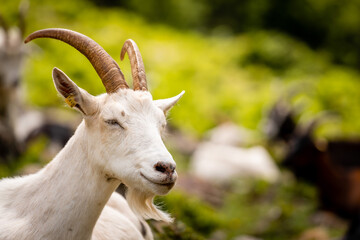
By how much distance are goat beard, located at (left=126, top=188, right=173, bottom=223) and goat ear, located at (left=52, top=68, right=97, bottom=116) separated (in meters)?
0.59

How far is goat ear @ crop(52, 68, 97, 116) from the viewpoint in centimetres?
279

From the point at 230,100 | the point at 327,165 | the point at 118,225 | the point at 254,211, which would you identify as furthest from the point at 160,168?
the point at 230,100

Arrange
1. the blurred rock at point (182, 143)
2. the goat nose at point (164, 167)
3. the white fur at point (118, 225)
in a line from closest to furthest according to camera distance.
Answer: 1. the goat nose at point (164, 167)
2. the white fur at point (118, 225)
3. the blurred rock at point (182, 143)

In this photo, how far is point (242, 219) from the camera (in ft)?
27.6

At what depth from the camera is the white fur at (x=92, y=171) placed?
277 cm

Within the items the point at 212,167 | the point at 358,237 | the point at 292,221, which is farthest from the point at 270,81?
the point at 358,237

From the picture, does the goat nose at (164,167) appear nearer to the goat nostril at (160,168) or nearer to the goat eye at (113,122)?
the goat nostril at (160,168)

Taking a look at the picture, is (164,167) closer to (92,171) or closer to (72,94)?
(92,171)

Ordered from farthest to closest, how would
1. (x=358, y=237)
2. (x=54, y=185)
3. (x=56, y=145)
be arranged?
(x=56, y=145)
(x=358, y=237)
(x=54, y=185)

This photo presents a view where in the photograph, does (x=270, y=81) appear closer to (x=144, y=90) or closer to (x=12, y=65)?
(x=12, y=65)

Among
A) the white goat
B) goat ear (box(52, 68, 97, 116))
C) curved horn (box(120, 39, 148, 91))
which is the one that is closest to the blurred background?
Result: curved horn (box(120, 39, 148, 91))

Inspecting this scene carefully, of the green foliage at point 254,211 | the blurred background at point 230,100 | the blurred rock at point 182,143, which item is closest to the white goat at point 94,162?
the blurred background at point 230,100

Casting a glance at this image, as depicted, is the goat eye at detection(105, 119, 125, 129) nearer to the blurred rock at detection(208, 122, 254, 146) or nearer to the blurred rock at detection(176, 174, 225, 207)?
the blurred rock at detection(176, 174, 225, 207)

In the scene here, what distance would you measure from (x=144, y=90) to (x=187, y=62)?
62.6ft
